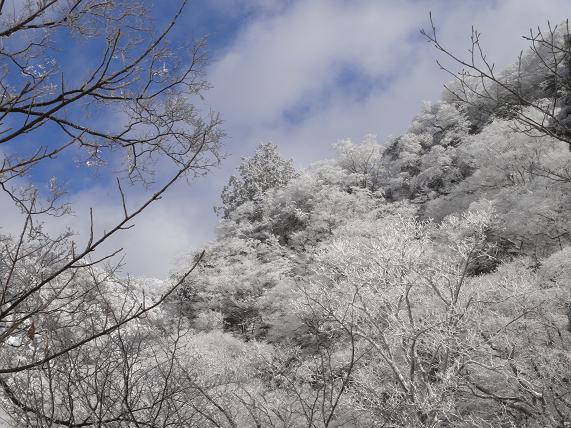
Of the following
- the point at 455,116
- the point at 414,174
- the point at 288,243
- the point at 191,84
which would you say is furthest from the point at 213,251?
the point at 191,84

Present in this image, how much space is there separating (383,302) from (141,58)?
489 inches

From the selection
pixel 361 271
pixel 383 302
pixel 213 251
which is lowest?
pixel 383 302

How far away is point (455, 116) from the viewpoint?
35375 mm

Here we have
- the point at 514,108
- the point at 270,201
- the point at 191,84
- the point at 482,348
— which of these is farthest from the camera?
the point at 270,201

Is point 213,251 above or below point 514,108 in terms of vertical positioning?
→ above

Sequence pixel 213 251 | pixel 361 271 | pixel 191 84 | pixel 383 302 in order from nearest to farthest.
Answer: pixel 191 84, pixel 383 302, pixel 361 271, pixel 213 251

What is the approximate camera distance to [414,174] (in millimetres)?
34906

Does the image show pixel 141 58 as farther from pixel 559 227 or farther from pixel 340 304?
pixel 559 227

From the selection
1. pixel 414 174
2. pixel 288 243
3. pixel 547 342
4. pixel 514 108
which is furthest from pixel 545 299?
pixel 414 174

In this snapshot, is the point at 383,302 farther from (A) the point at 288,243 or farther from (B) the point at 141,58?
(A) the point at 288,243

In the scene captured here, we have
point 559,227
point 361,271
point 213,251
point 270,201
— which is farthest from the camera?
point 270,201

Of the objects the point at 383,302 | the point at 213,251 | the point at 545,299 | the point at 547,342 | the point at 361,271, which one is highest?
the point at 213,251

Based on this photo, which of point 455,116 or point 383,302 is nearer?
point 383,302

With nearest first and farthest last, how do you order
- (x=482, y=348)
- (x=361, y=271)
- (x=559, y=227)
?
(x=482, y=348), (x=361, y=271), (x=559, y=227)
